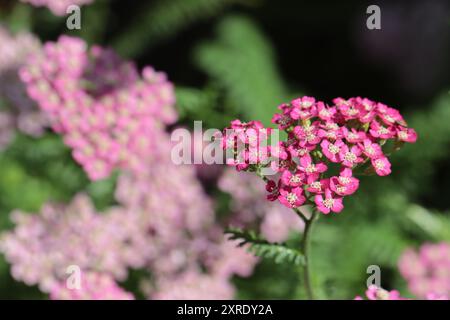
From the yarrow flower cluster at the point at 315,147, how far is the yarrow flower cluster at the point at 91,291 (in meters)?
0.51

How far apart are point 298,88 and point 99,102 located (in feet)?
4.95

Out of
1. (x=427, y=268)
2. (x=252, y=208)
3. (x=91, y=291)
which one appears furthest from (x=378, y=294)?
(x=427, y=268)

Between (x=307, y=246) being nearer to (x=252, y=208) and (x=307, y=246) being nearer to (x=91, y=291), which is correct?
(x=91, y=291)

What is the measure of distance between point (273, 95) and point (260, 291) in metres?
0.79

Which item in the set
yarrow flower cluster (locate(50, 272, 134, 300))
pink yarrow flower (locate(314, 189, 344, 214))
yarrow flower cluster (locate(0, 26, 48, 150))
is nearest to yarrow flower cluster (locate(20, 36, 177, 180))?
yarrow flower cluster (locate(0, 26, 48, 150))

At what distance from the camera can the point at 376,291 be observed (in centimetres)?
139

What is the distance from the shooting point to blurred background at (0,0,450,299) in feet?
7.40

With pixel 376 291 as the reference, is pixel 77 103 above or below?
above

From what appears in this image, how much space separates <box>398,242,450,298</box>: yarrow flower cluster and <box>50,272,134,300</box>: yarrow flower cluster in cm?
98

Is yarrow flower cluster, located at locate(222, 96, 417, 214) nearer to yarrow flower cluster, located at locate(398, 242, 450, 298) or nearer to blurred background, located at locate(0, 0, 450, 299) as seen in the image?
blurred background, located at locate(0, 0, 450, 299)

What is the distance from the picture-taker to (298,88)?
333cm

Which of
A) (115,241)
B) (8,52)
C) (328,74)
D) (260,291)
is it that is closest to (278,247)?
(115,241)

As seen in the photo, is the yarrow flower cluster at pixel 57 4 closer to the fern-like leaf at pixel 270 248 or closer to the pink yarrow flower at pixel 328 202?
the fern-like leaf at pixel 270 248
